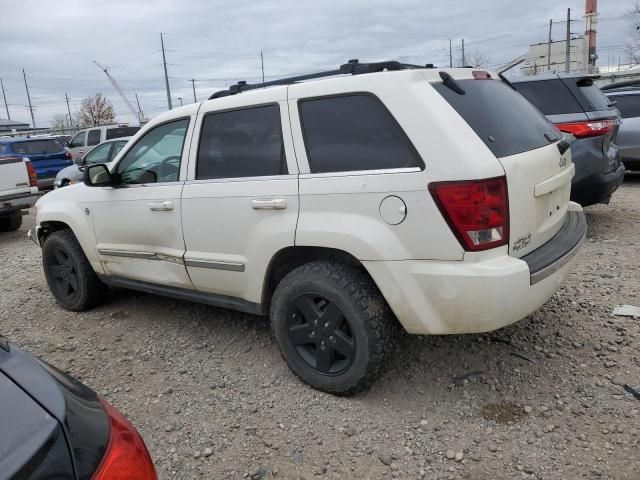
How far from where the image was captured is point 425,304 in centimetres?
277

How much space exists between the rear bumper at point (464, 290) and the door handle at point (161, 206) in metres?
1.63

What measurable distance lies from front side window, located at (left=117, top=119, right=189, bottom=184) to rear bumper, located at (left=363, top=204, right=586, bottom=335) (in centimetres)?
183

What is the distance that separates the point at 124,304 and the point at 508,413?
3597 mm

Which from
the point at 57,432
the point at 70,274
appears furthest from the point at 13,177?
the point at 57,432

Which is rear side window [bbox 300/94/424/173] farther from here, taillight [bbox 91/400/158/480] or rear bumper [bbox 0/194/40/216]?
rear bumper [bbox 0/194/40/216]

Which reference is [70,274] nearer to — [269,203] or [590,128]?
[269,203]

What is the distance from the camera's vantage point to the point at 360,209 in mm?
2863

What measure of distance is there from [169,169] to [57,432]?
289cm

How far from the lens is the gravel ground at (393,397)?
267 centimetres

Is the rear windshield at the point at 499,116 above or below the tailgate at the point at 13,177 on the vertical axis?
above

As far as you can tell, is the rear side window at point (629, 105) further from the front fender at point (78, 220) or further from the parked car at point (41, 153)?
the parked car at point (41, 153)

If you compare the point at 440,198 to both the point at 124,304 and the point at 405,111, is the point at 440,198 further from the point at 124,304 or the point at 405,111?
the point at 124,304

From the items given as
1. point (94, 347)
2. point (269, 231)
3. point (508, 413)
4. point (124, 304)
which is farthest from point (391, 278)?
point (124, 304)

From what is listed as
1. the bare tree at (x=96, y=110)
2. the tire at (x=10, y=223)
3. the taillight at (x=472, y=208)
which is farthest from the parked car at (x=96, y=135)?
the bare tree at (x=96, y=110)
